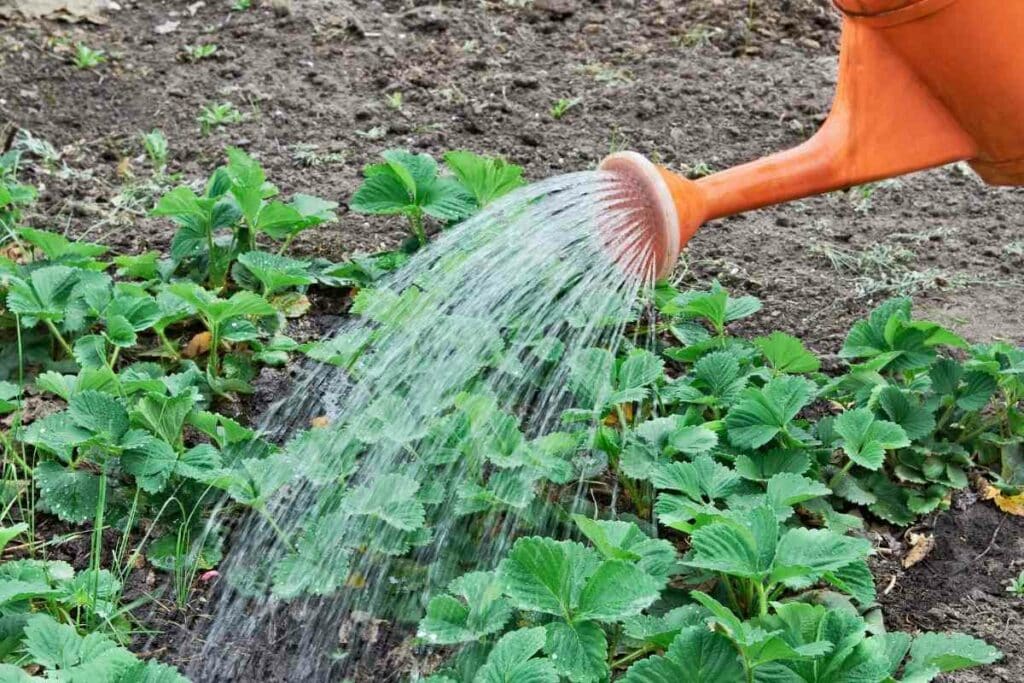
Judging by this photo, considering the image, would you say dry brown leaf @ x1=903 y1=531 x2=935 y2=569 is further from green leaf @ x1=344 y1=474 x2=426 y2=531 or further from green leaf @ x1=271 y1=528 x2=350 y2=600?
green leaf @ x1=271 y1=528 x2=350 y2=600

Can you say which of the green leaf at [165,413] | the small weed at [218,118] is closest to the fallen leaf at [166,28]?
the small weed at [218,118]

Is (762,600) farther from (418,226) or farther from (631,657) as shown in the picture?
(418,226)

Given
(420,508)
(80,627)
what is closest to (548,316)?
(420,508)

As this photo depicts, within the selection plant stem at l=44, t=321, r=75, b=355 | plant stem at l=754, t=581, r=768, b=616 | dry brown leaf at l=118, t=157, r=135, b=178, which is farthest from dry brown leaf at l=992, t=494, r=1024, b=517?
dry brown leaf at l=118, t=157, r=135, b=178

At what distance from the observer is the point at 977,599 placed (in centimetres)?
207

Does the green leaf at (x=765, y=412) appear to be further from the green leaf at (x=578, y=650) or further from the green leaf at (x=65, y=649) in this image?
the green leaf at (x=65, y=649)

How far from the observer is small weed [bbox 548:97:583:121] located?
345cm

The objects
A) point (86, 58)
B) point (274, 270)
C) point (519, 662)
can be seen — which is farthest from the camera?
point (86, 58)

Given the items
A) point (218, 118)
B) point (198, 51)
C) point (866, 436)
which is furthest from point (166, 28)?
point (866, 436)

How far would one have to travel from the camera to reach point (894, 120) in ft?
7.11

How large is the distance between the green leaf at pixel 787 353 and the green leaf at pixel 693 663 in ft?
→ 2.42

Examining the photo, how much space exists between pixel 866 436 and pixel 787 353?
24cm

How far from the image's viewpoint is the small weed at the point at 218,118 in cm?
340

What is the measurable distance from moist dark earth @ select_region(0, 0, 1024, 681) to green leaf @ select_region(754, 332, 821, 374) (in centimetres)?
33
